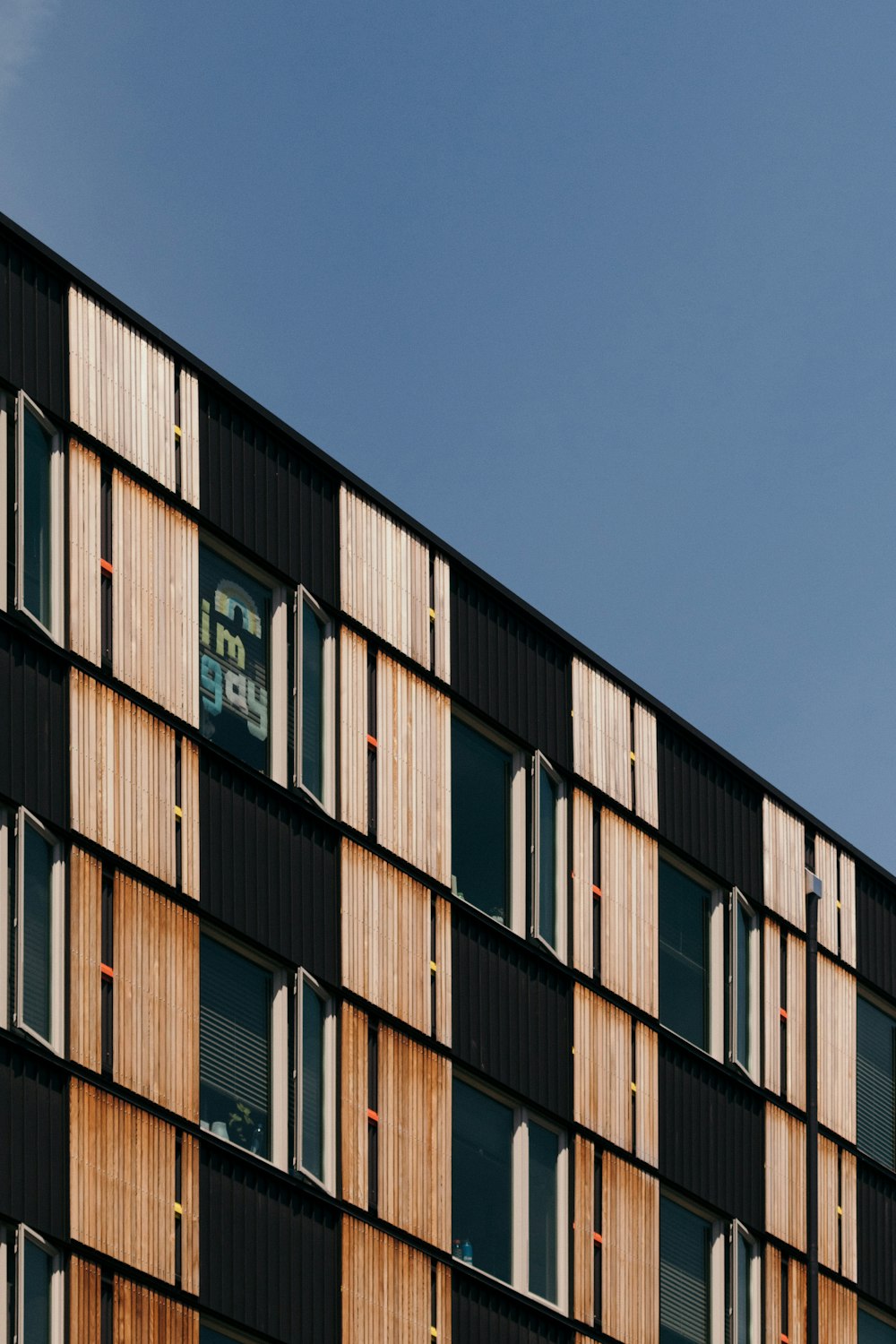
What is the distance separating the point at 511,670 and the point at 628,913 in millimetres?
3553

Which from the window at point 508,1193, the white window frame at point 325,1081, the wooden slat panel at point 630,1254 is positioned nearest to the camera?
the white window frame at point 325,1081

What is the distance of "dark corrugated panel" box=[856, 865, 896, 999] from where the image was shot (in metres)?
44.2

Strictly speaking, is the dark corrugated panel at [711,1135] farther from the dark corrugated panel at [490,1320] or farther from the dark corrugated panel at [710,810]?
the dark corrugated panel at [490,1320]

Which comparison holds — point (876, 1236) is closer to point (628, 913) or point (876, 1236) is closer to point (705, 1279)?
point (705, 1279)

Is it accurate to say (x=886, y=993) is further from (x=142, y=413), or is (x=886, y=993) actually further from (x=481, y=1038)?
(x=142, y=413)

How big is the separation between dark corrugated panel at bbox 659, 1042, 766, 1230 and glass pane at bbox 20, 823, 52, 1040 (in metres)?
11.5

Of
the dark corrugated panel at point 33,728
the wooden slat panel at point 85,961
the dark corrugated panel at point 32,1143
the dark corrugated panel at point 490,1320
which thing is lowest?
the dark corrugated panel at point 32,1143

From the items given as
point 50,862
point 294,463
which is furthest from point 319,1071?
point 294,463

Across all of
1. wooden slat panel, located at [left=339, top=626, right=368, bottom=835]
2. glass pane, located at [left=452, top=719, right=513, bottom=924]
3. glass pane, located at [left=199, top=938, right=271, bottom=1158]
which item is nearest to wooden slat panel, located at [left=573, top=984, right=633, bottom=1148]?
glass pane, located at [left=452, top=719, right=513, bottom=924]

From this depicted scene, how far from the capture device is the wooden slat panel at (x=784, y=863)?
42.5 m

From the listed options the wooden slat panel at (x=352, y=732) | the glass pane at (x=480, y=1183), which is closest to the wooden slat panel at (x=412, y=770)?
the wooden slat panel at (x=352, y=732)

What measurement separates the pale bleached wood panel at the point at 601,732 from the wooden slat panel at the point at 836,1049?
5.02 metres

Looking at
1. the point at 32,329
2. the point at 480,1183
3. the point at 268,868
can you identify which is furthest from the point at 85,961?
the point at 480,1183

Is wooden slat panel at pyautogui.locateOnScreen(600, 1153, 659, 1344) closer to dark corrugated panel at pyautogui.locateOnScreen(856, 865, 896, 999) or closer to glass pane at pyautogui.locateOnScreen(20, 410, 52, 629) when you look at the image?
dark corrugated panel at pyautogui.locateOnScreen(856, 865, 896, 999)
